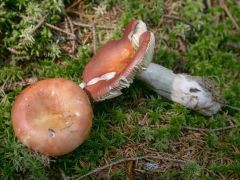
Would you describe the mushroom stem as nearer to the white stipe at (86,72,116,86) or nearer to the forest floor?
the forest floor

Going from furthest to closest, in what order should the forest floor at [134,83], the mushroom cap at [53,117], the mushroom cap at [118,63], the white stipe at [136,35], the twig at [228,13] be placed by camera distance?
the twig at [228,13], the white stipe at [136,35], the forest floor at [134,83], the mushroom cap at [118,63], the mushroom cap at [53,117]

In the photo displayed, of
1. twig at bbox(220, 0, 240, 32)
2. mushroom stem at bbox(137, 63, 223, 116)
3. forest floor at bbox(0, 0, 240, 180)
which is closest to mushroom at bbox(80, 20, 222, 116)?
mushroom stem at bbox(137, 63, 223, 116)

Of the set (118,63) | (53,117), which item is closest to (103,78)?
(118,63)

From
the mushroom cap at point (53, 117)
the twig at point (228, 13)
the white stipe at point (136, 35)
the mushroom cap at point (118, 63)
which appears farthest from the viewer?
the twig at point (228, 13)

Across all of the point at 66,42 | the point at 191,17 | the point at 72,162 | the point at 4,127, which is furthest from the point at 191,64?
the point at 4,127

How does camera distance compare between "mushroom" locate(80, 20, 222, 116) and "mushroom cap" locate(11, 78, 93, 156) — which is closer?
"mushroom cap" locate(11, 78, 93, 156)

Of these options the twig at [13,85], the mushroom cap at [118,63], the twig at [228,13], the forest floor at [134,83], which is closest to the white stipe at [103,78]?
the mushroom cap at [118,63]

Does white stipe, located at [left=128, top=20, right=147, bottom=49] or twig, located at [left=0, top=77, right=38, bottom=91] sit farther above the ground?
white stipe, located at [left=128, top=20, right=147, bottom=49]

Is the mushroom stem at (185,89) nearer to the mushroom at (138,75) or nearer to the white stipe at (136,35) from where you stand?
the mushroom at (138,75)
